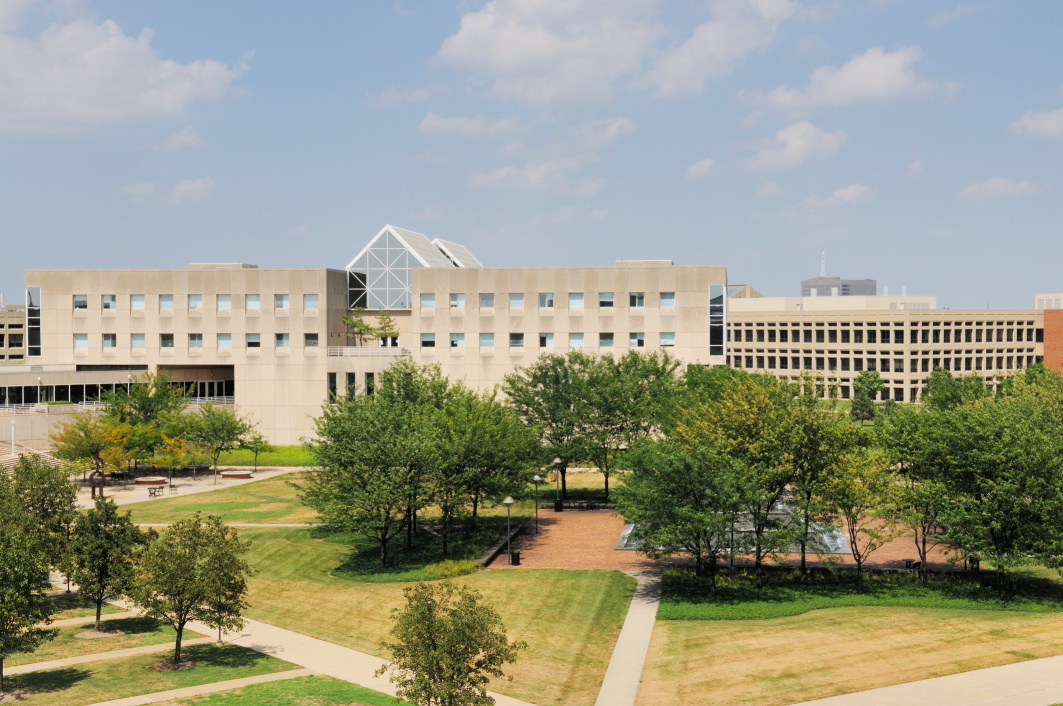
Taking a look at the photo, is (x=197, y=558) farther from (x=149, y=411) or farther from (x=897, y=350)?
(x=897, y=350)

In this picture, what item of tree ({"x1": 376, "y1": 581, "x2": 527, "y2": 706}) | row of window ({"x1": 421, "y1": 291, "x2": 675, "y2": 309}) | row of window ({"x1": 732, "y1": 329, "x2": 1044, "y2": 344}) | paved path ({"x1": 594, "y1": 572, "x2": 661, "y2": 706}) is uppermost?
row of window ({"x1": 421, "y1": 291, "x2": 675, "y2": 309})

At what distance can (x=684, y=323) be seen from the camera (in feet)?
271

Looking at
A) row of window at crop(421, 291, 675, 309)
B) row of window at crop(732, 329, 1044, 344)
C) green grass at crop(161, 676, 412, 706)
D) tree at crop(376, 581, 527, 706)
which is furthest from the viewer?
row of window at crop(732, 329, 1044, 344)

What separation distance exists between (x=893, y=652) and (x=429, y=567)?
2114cm

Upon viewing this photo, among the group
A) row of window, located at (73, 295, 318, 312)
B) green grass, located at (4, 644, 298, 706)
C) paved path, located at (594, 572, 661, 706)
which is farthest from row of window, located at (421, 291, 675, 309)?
green grass, located at (4, 644, 298, 706)

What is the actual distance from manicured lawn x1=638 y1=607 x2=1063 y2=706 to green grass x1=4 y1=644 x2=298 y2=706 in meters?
13.4

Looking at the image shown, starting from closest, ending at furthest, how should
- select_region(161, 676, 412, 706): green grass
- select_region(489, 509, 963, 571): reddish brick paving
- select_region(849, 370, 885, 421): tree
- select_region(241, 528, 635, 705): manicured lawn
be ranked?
select_region(161, 676, 412, 706): green grass
select_region(241, 528, 635, 705): manicured lawn
select_region(489, 509, 963, 571): reddish brick paving
select_region(849, 370, 885, 421): tree

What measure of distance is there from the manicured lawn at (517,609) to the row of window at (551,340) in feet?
129

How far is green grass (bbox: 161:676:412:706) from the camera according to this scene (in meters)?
26.6

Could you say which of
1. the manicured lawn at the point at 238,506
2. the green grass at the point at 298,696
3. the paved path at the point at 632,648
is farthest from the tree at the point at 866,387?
the green grass at the point at 298,696

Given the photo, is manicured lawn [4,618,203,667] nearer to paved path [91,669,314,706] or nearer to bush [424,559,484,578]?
paved path [91,669,314,706]

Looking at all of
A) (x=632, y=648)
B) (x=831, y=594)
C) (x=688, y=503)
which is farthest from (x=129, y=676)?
(x=831, y=594)

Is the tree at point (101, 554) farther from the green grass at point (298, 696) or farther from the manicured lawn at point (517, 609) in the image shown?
the green grass at point (298, 696)

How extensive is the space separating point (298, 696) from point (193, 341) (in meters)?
67.0
